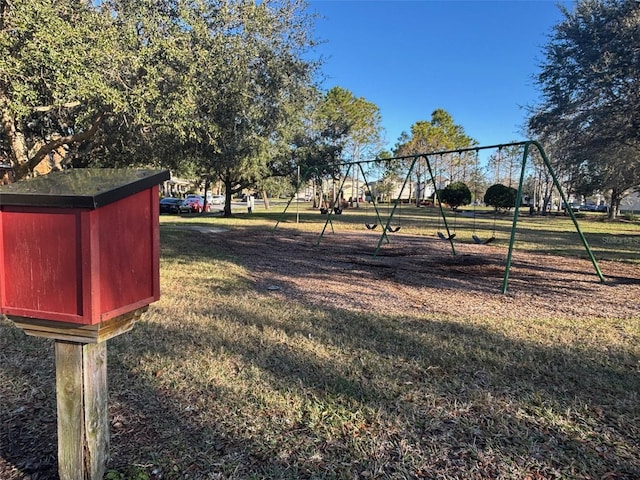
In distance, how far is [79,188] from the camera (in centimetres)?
164

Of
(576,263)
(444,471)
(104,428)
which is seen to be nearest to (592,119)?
(576,263)

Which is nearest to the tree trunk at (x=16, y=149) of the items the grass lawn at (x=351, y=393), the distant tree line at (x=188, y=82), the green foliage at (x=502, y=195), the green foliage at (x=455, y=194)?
the distant tree line at (x=188, y=82)

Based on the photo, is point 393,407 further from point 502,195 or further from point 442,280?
point 502,195

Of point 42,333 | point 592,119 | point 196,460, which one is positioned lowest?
point 196,460

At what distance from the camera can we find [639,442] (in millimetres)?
2291

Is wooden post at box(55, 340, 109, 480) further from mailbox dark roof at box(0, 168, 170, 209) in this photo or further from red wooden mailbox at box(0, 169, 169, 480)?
mailbox dark roof at box(0, 168, 170, 209)

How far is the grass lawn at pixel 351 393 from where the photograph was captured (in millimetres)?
2111

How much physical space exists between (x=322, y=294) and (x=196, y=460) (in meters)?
3.64

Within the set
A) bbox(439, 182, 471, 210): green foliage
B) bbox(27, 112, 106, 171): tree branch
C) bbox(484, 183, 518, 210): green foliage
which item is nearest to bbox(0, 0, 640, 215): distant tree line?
bbox(27, 112, 106, 171): tree branch

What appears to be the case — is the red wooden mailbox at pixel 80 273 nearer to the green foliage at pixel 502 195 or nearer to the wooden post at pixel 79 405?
the wooden post at pixel 79 405

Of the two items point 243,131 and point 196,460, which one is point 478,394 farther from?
point 243,131

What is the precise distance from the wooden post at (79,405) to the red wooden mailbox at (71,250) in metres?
0.13

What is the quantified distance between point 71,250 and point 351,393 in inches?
74.0

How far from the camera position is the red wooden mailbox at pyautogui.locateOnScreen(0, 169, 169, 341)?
158 cm
